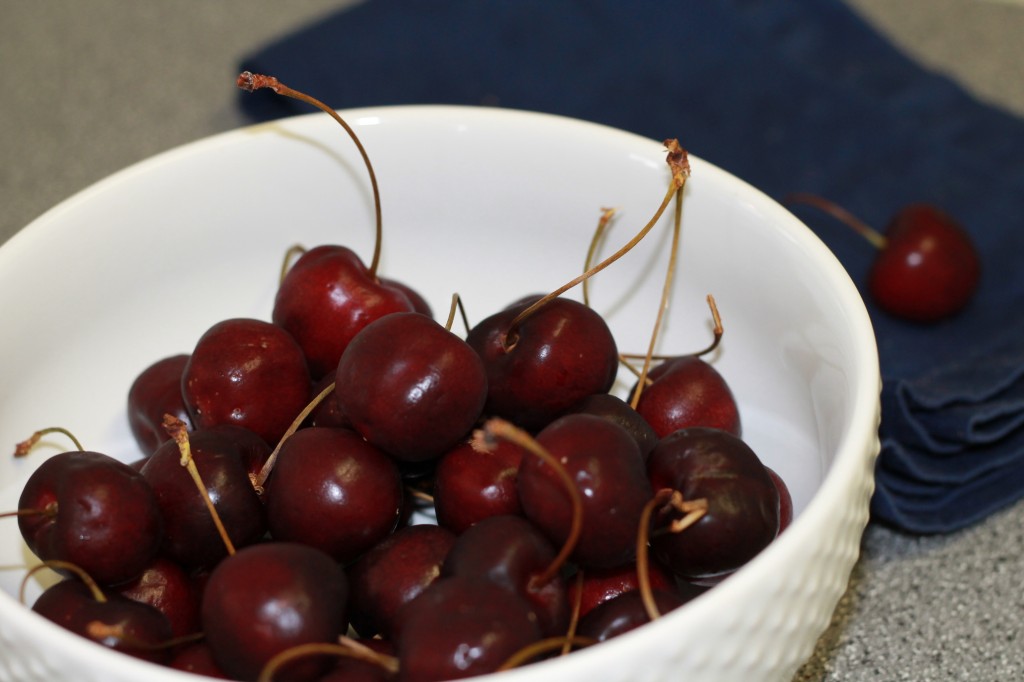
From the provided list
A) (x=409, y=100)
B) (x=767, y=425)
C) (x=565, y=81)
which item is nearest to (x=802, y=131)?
(x=565, y=81)

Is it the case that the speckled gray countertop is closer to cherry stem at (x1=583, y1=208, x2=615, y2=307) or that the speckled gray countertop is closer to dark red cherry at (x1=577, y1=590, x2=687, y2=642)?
dark red cherry at (x1=577, y1=590, x2=687, y2=642)

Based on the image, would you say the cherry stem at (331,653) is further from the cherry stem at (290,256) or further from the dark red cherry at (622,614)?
the cherry stem at (290,256)

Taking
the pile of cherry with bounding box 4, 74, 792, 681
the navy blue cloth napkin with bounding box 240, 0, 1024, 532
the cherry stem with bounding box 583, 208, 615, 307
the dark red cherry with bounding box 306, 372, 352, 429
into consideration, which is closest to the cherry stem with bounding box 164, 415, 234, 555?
the pile of cherry with bounding box 4, 74, 792, 681

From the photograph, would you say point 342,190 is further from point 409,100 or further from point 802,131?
point 802,131

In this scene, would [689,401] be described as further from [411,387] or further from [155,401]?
[155,401]

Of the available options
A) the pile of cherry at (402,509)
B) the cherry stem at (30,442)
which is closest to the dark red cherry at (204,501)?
the pile of cherry at (402,509)

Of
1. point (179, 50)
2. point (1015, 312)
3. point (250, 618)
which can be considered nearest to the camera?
point (250, 618)

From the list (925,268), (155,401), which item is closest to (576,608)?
(155,401)
